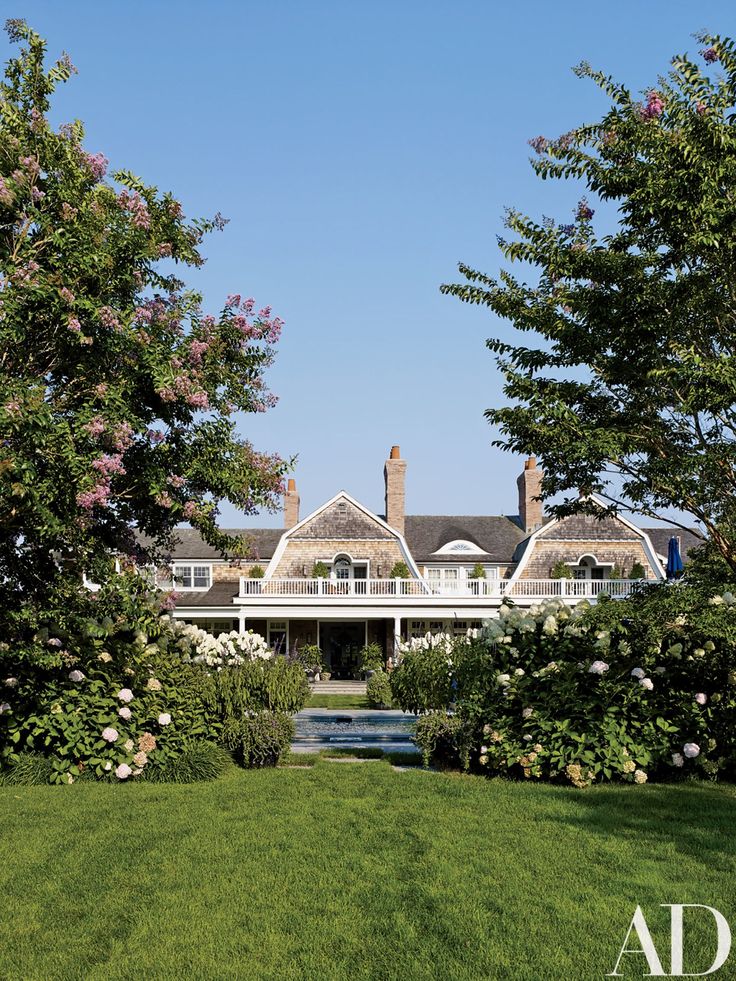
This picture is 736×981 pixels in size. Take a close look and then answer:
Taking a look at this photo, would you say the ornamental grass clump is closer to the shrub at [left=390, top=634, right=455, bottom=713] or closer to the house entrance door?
the shrub at [left=390, top=634, right=455, bottom=713]

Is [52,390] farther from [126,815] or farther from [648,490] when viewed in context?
[648,490]

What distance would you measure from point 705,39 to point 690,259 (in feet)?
7.20

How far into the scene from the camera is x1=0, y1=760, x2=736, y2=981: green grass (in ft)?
15.6

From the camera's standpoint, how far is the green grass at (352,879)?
15.6 feet

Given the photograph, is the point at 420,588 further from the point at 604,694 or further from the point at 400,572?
the point at 604,694

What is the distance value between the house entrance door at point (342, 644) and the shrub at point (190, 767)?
87.8 feet

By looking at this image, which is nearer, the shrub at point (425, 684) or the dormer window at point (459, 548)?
the shrub at point (425, 684)

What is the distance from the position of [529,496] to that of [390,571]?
7885mm

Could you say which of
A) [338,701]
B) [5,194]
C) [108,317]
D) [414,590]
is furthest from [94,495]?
[414,590]

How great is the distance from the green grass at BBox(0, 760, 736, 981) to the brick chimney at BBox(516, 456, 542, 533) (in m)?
30.5

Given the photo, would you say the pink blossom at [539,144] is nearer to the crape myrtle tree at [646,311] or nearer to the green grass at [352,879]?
the crape myrtle tree at [646,311]

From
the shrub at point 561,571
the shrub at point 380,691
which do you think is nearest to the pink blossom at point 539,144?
the shrub at point 380,691

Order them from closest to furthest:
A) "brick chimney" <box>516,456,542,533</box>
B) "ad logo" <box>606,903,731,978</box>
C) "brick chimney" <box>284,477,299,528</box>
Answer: "ad logo" <box>606,903,731,978</box> < "brick chimney" <box>516,456,542,533</box> < "brick chimney" <box>284,477,299,528</box>

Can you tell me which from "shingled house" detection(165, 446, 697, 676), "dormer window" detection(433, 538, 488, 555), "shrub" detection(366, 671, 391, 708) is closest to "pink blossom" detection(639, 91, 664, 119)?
"shrub" detection(366, 671, 391, 708)
